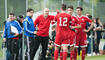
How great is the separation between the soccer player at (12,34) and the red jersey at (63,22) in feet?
5.92

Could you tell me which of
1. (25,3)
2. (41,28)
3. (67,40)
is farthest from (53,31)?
(67,40)

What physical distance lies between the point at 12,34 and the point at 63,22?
→ 2.18 m

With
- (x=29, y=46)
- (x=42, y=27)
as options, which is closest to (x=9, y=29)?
(x=29, y=46)

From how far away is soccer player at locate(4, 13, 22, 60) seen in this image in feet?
48.0

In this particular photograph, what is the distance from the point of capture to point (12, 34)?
48.0 feet

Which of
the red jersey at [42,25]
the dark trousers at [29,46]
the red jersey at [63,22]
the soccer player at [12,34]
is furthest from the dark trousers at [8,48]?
the red jersey at [63,22]

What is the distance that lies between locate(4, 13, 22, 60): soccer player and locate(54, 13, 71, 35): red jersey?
1803mm

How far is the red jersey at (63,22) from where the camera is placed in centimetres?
1345

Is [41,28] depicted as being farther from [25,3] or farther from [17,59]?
[25,3]

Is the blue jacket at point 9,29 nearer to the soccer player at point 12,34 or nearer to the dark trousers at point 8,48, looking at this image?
the soccer player at point 12,34

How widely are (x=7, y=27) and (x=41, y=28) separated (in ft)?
3.99

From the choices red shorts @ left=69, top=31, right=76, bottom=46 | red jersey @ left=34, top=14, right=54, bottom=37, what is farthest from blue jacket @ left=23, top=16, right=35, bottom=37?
red shorts @ left=69, top=31, right=76, bottom=46

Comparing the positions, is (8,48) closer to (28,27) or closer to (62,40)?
(28,27)

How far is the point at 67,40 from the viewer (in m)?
13.6
